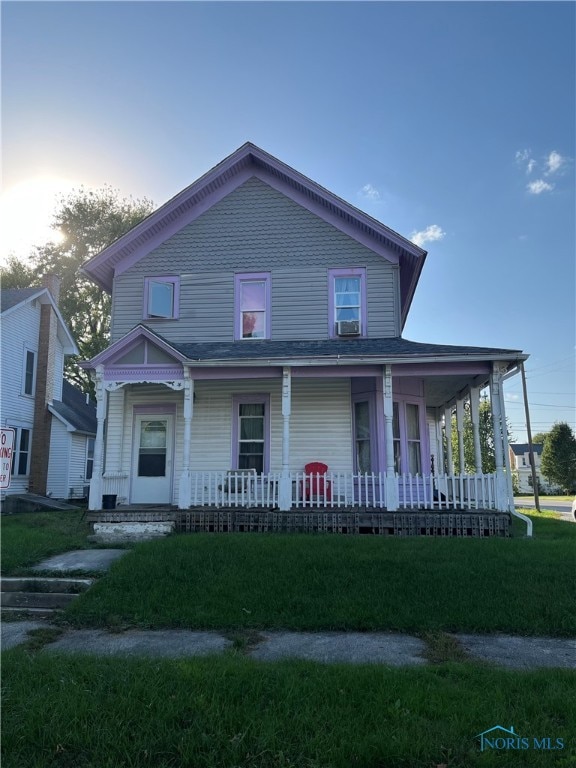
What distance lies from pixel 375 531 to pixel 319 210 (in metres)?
7.98

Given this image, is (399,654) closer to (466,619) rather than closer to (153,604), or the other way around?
(466,619)

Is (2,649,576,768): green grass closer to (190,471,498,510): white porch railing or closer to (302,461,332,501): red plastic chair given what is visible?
(190,471,498,510): white porch railing

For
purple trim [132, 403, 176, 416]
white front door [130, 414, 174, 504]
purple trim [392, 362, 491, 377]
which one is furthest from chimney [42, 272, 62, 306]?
purple trim [392, 362, 491, 377]

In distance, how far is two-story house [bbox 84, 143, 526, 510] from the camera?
37.1 ft

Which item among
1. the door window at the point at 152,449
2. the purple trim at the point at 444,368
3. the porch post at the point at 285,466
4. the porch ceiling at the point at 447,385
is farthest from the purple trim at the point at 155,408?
the porch ceiling at the point at 447,385

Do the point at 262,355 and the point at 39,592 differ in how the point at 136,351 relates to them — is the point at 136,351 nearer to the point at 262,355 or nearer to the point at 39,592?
the point at 262,355

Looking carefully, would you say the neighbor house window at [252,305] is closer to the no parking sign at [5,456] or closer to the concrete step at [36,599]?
the concrete step at [36,599]

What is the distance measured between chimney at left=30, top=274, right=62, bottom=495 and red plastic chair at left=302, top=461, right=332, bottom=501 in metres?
12.6

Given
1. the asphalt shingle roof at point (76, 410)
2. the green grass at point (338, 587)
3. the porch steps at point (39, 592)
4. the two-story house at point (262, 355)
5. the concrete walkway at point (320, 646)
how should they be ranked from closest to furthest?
1. the concrete walkway at point (320, 646)
2. the green grass at point (338, 587)
3. the porch steps at point (39, 592)
4. the two-story house at point (262, 355)
5. the asphalt shingle roof at point (76, 410)

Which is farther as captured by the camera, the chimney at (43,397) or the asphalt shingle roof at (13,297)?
the chimney at (43,397)

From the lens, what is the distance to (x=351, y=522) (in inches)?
405

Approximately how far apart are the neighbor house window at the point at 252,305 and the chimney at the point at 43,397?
1112 cm

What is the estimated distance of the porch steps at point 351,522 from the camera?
10125 millimetres

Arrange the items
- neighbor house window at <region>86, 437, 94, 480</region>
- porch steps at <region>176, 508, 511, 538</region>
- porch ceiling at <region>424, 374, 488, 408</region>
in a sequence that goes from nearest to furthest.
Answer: porch steps at <region>176, 508, 511, 538</region> < porch ceiling at <region>424, 374, 488, 408</region> < neighbor house window at <region>86, 437, 94, 480</region>
